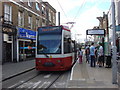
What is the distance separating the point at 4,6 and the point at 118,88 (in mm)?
14288

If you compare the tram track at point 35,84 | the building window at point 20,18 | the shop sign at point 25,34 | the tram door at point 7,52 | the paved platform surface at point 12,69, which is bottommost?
the tram track at point 35,84

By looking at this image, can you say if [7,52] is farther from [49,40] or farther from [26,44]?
[49,40]

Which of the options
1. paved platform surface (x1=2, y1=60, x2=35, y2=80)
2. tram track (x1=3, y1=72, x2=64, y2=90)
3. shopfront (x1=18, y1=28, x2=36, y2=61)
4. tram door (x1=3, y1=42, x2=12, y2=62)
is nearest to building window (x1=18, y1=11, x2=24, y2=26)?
shopfront (x1=18, y1=28, x2=36, y2=61)

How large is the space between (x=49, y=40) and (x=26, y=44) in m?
11.8

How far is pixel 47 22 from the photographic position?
31.7 metres

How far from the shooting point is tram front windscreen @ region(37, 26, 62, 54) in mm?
11320

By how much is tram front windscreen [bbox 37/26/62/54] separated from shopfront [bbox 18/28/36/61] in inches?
343

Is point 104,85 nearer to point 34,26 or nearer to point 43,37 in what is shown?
point 43,37

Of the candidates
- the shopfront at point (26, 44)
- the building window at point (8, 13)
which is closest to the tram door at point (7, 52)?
the shopfront at point (26, 44)

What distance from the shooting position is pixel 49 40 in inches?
453

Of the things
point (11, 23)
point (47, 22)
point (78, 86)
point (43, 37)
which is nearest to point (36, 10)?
point (47, 22)

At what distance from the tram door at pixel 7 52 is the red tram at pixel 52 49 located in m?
6.93

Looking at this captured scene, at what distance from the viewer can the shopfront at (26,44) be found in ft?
66.8

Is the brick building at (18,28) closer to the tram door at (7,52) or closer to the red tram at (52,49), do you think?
the tram door at (7,52)
